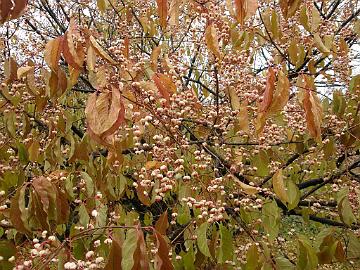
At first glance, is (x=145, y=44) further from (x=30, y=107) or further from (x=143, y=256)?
(x=143, y=256)

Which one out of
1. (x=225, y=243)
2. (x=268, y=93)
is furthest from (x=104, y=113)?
(x=225, y=243)

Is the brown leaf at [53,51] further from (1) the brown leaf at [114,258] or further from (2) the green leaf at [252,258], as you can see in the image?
(2) the green leaf at [252,258]

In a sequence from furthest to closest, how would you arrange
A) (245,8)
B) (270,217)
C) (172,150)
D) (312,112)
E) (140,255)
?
(270,217)
(172,150)
(312,112)
(245,8)
(140,255)

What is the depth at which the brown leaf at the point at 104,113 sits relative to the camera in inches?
47.6

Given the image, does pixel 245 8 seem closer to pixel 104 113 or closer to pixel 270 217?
pixel 104 113

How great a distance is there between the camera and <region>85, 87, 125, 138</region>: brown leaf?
1.21 m

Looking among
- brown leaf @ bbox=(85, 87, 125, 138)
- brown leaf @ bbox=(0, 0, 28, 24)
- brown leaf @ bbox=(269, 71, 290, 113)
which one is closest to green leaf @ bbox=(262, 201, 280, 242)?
brown leaf @ bbox=(269, 71, 290, 113)

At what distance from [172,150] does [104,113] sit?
76 cm

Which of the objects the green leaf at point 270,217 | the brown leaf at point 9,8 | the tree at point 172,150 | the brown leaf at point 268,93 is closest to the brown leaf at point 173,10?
the tree at point 172,150

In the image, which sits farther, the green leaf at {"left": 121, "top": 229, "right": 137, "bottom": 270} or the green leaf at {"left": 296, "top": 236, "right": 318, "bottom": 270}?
the green leaf at {"left": 296, "top": 236, "right": 318, "bottom": 270}

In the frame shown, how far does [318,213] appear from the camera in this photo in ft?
11.4

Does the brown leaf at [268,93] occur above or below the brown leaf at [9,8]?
below

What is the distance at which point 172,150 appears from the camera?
199 cm

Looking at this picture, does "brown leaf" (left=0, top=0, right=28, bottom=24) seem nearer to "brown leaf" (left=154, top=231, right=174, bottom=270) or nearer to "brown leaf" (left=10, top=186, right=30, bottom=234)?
"brown leaf" (left=10, top=186, right=30, bottom=234)
